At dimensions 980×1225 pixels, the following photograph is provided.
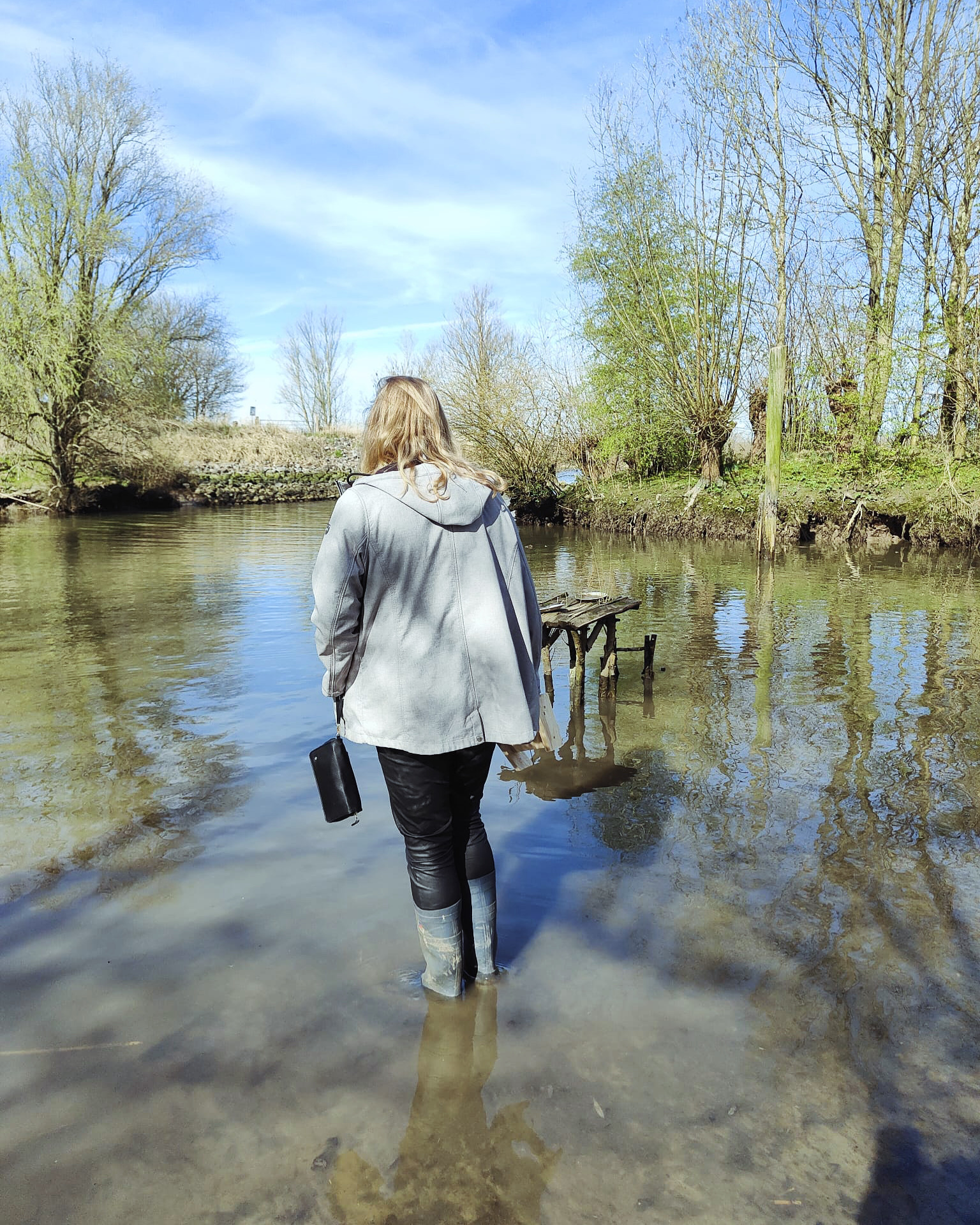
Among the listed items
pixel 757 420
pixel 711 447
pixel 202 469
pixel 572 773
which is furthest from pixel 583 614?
pixel 202 469

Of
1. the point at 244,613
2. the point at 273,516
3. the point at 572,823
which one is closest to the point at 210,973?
the point at 572,823

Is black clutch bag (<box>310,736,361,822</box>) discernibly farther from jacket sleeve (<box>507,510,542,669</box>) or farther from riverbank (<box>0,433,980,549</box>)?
riverbank (<box>0,433,980,549</box>)

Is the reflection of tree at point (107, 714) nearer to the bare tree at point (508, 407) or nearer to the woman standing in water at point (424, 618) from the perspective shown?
the woman standing in water at point (424, 618)

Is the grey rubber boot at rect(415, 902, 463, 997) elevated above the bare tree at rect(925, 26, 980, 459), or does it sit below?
below

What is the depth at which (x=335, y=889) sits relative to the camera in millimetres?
4402

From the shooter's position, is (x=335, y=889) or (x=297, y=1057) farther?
(x=335, y=889)

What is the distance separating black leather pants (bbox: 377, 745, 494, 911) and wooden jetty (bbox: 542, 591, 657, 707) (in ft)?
11.9

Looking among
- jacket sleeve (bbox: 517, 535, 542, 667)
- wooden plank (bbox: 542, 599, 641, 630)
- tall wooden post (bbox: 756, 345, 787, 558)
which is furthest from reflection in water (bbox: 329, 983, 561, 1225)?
tall wooden post (bbox: 756, 345, 787, 558)

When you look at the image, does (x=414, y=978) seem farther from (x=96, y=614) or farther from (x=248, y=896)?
(x=96, y=614)

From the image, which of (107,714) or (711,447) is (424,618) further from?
(711,447)

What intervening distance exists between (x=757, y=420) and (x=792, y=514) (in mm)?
6685

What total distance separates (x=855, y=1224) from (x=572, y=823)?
9.66 ft

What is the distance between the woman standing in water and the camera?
9.68ft

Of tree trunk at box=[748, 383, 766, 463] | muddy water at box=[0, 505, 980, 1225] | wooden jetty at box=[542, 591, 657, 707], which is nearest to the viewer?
muddy water at box=[0, 505, 980, 1225]
